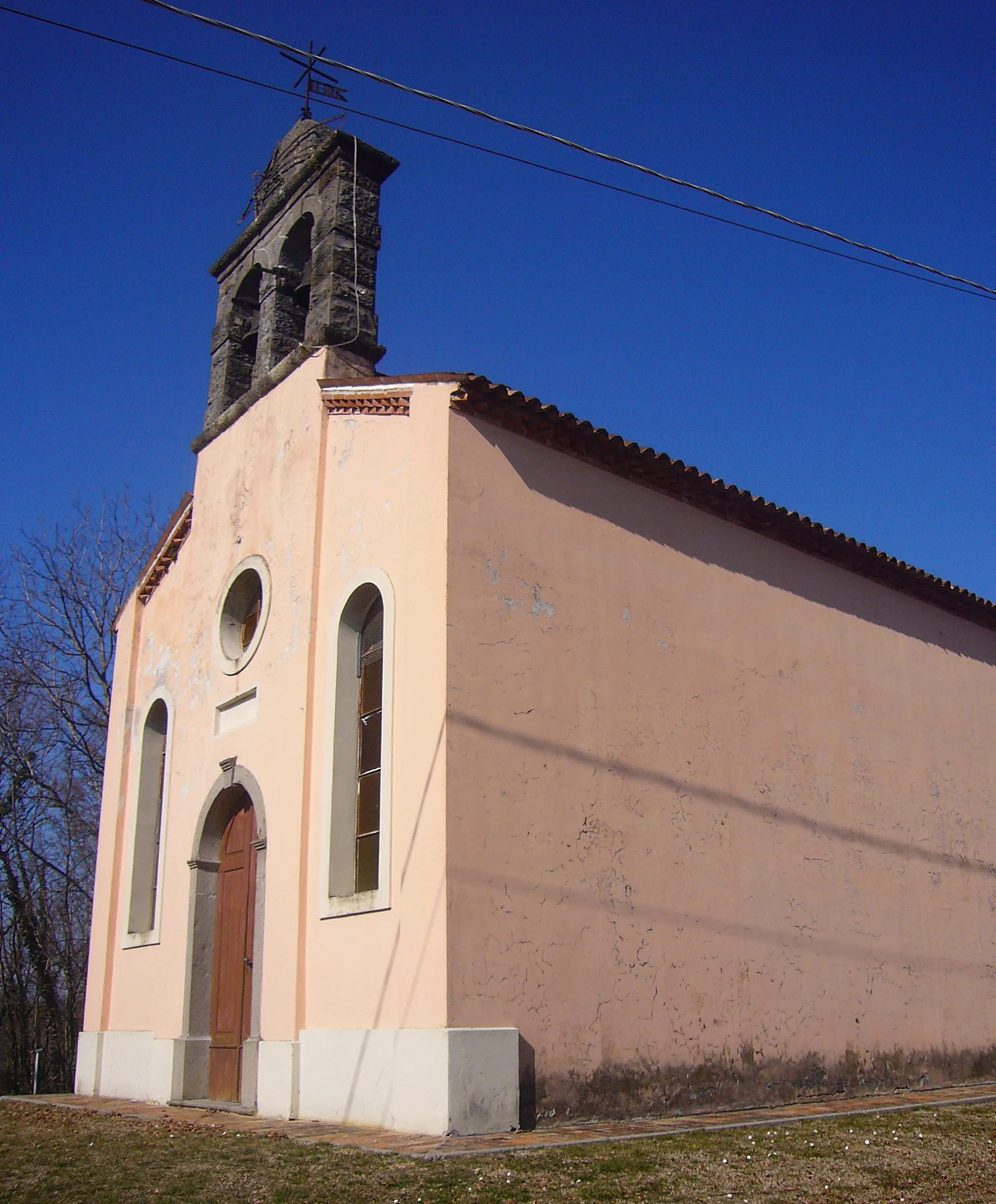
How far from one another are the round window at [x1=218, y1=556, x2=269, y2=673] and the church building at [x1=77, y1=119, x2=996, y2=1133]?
4 cm

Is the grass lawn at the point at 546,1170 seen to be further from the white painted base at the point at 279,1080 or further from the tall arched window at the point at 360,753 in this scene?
the tall arched window at the point at 360,753

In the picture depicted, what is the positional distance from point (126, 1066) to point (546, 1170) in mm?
7182

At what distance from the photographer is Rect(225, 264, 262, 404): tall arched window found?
41.3ft

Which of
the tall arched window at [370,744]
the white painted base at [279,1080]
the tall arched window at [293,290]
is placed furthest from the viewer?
the tall arched window at [293,290]

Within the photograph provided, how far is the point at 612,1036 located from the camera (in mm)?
8000

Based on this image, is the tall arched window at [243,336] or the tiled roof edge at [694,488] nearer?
the tiled roof edge at [694,488]

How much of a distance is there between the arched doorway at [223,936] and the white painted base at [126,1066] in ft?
1.10

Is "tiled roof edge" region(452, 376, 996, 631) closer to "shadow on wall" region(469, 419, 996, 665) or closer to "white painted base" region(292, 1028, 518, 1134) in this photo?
"shadow on wall" region(469, 419, 996, 665)

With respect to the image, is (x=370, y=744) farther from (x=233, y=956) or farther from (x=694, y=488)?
(x=694, y=488)

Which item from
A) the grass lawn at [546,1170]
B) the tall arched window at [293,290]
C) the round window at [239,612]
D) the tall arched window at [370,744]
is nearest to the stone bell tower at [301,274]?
the tall arched window at [293,290]

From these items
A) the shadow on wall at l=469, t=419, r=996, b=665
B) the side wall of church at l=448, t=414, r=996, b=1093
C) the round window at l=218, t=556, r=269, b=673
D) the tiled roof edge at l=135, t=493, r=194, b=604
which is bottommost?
the side wall of church at l=448, t=414, r=996, b=1093

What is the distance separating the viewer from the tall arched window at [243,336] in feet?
41.3

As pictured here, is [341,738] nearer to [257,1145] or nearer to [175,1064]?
[257,1145]

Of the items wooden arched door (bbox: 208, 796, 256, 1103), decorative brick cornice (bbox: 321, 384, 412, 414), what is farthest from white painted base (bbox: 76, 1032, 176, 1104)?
decorative brick cornice (bbox: 321, 384, 412, 414)
